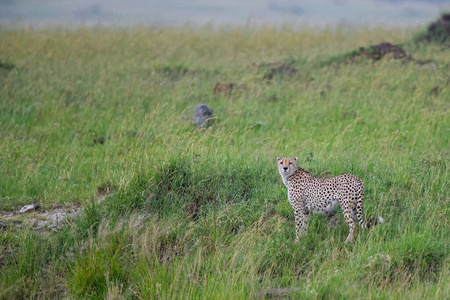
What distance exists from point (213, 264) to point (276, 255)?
1.92ft

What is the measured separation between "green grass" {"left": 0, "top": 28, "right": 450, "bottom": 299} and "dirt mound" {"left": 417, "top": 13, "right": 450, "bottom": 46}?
1934mm

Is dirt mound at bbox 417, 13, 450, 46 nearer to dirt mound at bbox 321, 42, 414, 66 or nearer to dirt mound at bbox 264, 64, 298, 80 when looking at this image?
dirt mound at bbox 321, 42, 414, 66

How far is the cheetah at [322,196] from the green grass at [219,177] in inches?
6.3

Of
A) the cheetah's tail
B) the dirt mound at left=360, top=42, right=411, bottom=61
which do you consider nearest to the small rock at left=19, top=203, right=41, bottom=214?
the cheetah's tail

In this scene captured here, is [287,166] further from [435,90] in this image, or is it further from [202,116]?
[435,90]

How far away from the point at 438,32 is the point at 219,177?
11.0m

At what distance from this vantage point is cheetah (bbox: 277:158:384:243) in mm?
5109

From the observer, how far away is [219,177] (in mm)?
6152

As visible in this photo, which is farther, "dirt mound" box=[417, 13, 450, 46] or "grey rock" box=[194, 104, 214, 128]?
"dirt mound" box=[417, 13, 450, 46]

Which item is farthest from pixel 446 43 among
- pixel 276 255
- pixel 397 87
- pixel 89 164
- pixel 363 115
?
pixel 276 255

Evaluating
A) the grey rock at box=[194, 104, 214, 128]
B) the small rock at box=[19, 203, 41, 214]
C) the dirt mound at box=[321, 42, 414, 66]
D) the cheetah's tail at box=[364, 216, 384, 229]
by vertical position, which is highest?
the dirt mound at box=[321, 42, 414, 66]

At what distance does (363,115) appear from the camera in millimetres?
9453

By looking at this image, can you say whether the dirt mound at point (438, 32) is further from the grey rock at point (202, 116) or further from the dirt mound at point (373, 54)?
the grey rock at point (202, 116)

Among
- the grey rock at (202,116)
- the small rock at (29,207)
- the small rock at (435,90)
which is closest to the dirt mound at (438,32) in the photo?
the small rock at (435,90)
